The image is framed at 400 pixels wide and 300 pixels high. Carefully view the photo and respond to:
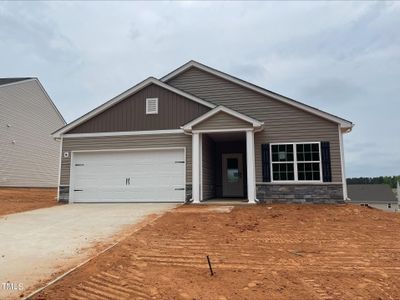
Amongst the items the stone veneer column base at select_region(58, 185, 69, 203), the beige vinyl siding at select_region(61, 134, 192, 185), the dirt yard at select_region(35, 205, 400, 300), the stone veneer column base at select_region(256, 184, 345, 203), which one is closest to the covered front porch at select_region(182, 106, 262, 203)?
the beige vinyl siding at select_region(61, 134, 192, 185)

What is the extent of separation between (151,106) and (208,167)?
3.75 m

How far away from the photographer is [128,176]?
13320 millimetres

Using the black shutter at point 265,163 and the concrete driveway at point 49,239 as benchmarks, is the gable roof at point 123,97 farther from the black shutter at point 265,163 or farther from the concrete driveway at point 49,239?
the concrete driveway at point 49,239

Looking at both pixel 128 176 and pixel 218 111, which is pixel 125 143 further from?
pixel 218 111

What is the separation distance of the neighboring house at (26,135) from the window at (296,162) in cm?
1741

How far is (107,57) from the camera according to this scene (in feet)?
67.1

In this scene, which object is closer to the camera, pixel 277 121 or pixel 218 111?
pixel 218 111

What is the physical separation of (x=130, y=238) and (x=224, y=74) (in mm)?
10258

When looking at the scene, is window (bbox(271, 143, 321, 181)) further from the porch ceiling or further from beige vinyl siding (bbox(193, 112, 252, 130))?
the porch ceiling

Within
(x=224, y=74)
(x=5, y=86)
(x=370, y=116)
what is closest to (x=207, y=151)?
(x=224, y=74)

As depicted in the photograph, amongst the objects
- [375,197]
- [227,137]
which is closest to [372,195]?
[375,197]

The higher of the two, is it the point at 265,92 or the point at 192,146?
the point at 265,92

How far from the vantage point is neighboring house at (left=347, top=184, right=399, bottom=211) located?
35500 millimetres

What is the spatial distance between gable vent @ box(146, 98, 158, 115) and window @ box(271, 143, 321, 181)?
5215 mm
